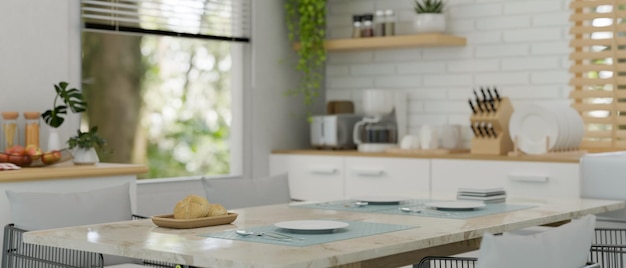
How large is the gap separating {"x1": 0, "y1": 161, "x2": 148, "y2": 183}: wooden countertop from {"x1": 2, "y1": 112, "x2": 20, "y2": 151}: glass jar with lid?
25 centimetres

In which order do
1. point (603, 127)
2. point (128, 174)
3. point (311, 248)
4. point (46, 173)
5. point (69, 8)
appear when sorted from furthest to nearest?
point (603, 127)
point (69, 8)
point (128, 174)
point (46, 173)
point (311, 248)

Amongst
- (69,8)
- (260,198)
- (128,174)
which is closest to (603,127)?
(260,198)

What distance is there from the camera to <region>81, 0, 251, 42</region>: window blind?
17.1 feet

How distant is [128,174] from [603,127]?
271cm

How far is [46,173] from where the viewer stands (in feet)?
13.6

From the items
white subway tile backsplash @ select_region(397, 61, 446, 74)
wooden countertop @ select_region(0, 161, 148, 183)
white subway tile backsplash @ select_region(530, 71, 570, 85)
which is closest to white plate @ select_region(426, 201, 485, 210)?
wooden countertop @ select_region(0, 161, 148, 183)

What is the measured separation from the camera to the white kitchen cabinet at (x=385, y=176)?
5.53 meters

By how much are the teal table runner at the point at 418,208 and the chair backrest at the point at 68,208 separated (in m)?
0.71

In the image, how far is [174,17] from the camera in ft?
18.4

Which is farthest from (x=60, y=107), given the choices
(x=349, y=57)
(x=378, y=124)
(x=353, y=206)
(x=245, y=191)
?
(x=349, y=57)

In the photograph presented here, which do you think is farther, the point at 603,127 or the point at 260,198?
the point at 603,127

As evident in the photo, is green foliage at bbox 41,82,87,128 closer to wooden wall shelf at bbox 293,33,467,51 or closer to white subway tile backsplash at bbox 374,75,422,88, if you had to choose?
wooden wall shelf at bbox 293,33,467,51

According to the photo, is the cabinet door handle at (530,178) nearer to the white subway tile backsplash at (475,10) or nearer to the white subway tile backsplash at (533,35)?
the white subway tile backsplash at (533,35)

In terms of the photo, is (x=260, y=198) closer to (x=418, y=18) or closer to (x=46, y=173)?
(x=46, y=173)
